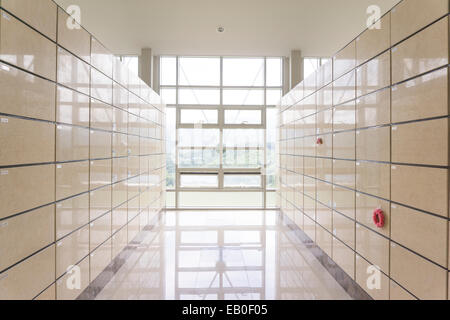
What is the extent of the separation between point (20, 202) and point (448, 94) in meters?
2.55

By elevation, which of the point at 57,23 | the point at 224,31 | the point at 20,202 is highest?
the point at 224,31

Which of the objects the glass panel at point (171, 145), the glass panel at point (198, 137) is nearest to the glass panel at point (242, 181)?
the glass panel at point (198, 137)

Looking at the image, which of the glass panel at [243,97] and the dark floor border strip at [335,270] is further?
the glass panel at [243,97]

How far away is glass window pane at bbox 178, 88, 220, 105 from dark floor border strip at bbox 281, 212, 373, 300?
3.80m

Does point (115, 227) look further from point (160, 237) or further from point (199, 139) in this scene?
point (199, 139)

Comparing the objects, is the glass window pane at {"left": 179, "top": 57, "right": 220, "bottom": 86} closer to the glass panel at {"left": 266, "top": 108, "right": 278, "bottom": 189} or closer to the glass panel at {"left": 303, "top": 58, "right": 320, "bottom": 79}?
the glass panel at {"left": 266, "top": 108, "right": 278, "bottom": 189}

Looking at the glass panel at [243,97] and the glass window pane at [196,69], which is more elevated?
the glass window pane at [196,69]

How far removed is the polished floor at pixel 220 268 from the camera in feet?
9.98

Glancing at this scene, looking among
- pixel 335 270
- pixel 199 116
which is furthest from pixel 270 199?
pixel 335 270

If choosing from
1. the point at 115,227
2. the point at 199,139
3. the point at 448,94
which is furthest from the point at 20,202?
the point at 199,139

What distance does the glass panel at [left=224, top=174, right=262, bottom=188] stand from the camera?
7.46 metres

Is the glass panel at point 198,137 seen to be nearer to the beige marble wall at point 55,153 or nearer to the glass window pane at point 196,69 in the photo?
the glass window pane at point 196,69

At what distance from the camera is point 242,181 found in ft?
24.6
